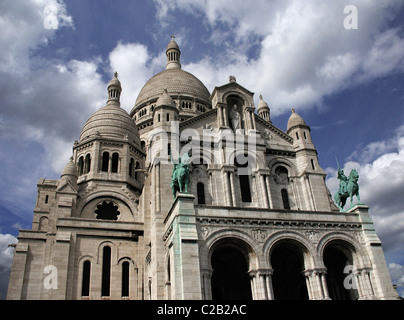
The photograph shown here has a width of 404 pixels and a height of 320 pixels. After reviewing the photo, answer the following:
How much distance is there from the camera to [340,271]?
2684 cm

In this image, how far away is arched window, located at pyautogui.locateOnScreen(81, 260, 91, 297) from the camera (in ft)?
96.6

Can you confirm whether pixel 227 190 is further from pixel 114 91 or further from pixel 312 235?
pixel 114 91

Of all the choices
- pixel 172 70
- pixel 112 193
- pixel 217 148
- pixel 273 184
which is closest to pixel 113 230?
pixel 112 193

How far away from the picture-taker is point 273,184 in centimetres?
3266

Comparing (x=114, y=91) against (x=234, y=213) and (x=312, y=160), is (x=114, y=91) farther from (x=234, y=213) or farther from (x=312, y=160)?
(x=234, y=213)

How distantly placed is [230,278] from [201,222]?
7.33 m

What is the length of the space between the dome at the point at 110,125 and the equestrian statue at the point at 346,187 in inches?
913

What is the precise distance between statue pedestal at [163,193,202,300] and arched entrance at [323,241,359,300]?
9397mm

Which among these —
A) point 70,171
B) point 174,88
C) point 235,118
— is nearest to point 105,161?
point 70,171

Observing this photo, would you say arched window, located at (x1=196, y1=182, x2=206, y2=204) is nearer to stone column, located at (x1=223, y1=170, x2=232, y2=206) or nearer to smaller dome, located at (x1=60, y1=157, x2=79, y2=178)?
stone column, located at (x1=223, y1=170, x2=232, y2=206)

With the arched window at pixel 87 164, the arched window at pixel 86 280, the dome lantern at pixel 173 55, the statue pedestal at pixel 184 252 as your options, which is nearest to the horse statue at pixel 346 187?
the statue pedestal at pixel 184 252

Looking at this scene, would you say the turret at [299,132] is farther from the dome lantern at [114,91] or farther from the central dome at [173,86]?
the dome lantern at [114,91]

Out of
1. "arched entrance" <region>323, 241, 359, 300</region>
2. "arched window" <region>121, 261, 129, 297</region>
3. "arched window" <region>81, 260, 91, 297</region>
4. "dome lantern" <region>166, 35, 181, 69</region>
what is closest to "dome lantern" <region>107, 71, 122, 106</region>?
"dome lantern" <region>166, 35, 181, 69</region>
